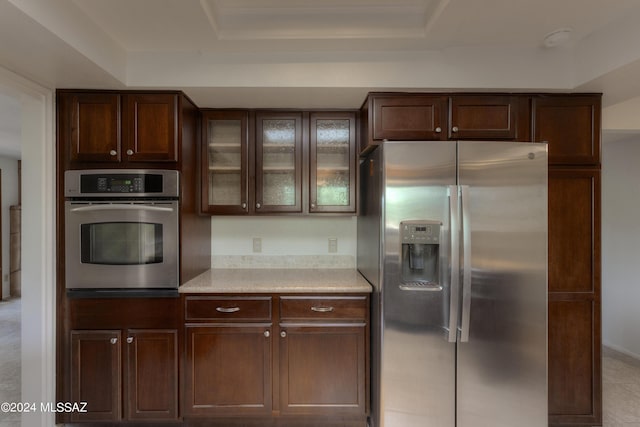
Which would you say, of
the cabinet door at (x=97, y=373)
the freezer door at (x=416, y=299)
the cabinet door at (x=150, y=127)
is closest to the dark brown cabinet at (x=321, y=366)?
the freezer door at (x=416, y=299)

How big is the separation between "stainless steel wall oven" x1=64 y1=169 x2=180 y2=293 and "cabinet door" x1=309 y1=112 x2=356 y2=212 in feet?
3.19

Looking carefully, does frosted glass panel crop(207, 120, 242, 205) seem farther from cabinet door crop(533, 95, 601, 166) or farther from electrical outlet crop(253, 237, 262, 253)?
cabinet door crop(533, 95, 601, 166)

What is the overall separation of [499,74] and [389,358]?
184 centimetres

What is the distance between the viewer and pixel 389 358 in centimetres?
178

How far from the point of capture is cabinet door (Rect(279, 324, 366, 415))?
197 cm

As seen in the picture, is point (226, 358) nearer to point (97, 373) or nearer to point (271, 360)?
point (271, 360)

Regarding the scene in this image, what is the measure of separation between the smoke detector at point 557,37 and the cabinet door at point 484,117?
0.32 m

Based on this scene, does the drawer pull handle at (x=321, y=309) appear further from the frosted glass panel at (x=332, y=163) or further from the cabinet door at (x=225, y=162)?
the cabinet door at (x=225, y=162)

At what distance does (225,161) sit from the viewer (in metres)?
2.37

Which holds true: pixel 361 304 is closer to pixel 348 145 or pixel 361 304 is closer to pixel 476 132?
pixel 348 145

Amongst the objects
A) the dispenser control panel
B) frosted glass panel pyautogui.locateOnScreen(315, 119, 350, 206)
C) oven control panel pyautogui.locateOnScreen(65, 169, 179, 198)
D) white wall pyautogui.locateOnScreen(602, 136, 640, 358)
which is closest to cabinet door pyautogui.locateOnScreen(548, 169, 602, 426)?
the dispenser control panel

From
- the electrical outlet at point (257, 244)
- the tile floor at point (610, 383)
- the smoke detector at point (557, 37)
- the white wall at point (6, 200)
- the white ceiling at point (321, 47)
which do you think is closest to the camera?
the white ceiling at point (321, 47)

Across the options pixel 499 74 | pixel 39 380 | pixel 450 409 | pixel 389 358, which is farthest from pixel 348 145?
pixel 39 380

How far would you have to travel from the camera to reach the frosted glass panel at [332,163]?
237 cm
